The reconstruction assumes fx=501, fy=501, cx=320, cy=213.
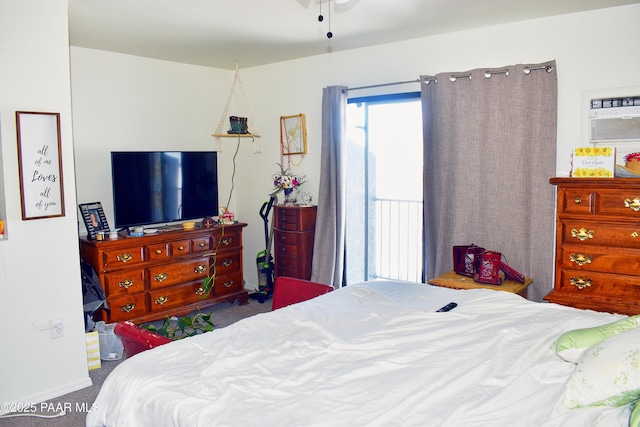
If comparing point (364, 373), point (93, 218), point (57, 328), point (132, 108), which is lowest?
point (57, 328)

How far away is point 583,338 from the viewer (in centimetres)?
173

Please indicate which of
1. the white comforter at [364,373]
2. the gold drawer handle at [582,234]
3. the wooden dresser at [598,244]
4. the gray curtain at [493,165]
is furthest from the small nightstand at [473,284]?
the white comforter at [364,373]

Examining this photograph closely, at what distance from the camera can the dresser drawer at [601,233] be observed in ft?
9.48

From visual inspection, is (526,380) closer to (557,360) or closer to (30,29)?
(557,360)

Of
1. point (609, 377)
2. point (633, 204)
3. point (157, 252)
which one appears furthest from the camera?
point (157, 252)

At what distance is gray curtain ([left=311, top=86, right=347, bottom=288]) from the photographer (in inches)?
185

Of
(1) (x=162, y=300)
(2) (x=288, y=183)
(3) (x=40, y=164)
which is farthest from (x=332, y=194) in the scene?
(3) (x=40, y=164)

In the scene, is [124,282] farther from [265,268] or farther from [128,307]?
[265,268]

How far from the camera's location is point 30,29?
9.73ft

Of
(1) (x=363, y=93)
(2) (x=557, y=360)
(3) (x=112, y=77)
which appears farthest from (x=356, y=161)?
(2) (x=557, y=360)

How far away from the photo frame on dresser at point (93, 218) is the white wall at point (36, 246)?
3.35ft

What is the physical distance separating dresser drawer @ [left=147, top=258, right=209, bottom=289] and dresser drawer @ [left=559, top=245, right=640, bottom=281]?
3.13 m

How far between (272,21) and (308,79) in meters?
1.39

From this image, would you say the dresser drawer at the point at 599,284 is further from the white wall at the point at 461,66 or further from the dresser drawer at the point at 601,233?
the white wall at the point at 461,66
